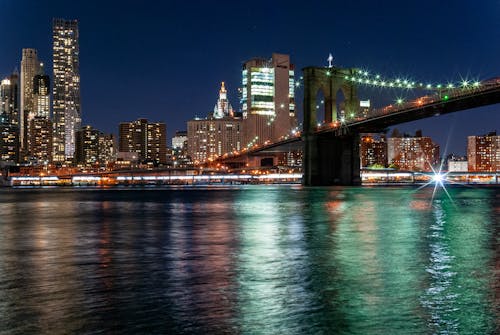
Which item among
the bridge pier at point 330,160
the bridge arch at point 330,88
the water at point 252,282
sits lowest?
the water at point 252,282

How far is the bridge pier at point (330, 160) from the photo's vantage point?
91.8 m

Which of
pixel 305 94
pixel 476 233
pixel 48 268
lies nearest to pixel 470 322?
pixel 48 268

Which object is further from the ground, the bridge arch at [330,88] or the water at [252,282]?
the bridge arch at [330,88]

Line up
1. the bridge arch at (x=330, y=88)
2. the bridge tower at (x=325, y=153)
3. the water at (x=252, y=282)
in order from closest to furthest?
1. the water at (x=252, y=282)
2. the bridge tower at (x=325, y=153)
3. the bridge arch at (x=330, y=88)

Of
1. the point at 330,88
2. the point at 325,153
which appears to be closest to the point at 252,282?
the point at 325,153

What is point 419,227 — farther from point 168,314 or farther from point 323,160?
point 323,160

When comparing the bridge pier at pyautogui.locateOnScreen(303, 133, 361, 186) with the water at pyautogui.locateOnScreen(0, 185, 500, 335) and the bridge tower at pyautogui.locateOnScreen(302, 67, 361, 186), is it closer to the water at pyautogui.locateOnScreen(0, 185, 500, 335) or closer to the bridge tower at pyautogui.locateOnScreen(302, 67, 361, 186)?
the bridge tower at pyautogui.locateOnScreen(302, 67, 361, 186)

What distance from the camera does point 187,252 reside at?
16.7 metres

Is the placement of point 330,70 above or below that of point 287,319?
above

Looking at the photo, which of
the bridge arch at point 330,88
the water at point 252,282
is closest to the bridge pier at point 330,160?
the bridge arch at point 330,88

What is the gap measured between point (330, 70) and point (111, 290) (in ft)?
302

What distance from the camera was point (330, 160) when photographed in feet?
306

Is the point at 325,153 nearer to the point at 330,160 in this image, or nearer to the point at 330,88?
the point at 330,160

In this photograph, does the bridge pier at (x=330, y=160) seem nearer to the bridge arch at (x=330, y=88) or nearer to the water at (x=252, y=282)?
the bridge arch at (x=330, y=88)
